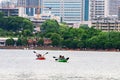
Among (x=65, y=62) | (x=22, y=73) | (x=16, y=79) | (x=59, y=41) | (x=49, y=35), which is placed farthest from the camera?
(x=49, y=35)

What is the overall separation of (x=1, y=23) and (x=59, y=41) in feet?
107

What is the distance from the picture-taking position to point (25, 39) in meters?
152

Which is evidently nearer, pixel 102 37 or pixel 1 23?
pixel 102 37

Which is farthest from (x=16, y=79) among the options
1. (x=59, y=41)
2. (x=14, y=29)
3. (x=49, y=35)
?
(x=14, y=29)

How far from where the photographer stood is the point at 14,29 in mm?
171000

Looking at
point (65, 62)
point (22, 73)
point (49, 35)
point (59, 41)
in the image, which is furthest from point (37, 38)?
point (22, 73)

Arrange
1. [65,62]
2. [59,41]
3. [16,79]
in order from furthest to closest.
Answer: [59,41] → [65,62] → [16,79]

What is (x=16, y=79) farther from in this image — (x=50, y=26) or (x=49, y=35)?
(x=50, y=26)

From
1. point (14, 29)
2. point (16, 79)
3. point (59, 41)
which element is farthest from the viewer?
point (14, 29)

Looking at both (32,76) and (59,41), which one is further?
(59,41)

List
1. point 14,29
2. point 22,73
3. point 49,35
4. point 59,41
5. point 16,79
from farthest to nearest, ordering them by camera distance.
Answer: point 14,29
point 49,35
point 59,41
point 22,73
point 16,79

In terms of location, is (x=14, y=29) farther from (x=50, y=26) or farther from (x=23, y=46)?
(x=23, y=46)

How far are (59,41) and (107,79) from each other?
8338 cm

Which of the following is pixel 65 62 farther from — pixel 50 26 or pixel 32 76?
pixel 50 26
